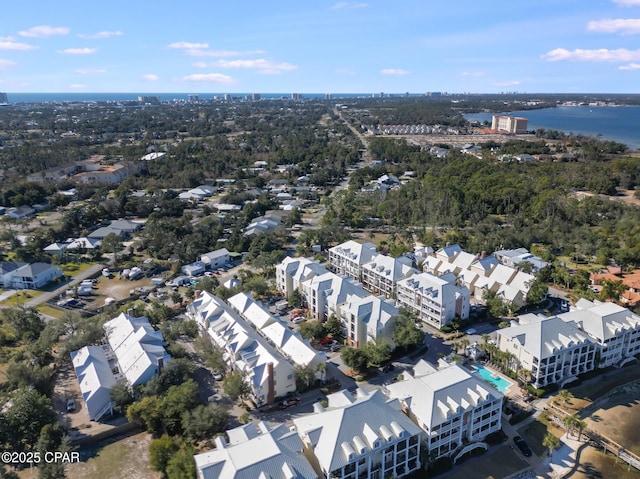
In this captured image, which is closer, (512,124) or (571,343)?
(571,343)

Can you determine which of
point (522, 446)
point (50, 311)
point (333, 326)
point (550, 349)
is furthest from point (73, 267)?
point (550, 349)

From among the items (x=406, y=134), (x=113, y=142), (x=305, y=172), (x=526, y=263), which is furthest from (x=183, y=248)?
(x=406, y=134)

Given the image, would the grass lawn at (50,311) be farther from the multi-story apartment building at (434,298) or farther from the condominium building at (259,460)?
the multi-story apartment building at (434,298)

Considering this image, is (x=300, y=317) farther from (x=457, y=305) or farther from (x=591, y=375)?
(x=591, y=375)

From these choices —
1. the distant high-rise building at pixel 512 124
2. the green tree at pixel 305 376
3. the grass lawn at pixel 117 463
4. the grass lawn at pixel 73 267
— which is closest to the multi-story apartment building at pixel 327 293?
the green tree at pixel 305 376

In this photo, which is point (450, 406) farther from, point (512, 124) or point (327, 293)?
point (512, 124)

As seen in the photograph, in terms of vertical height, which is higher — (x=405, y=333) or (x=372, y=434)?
(x=372, y=434)
